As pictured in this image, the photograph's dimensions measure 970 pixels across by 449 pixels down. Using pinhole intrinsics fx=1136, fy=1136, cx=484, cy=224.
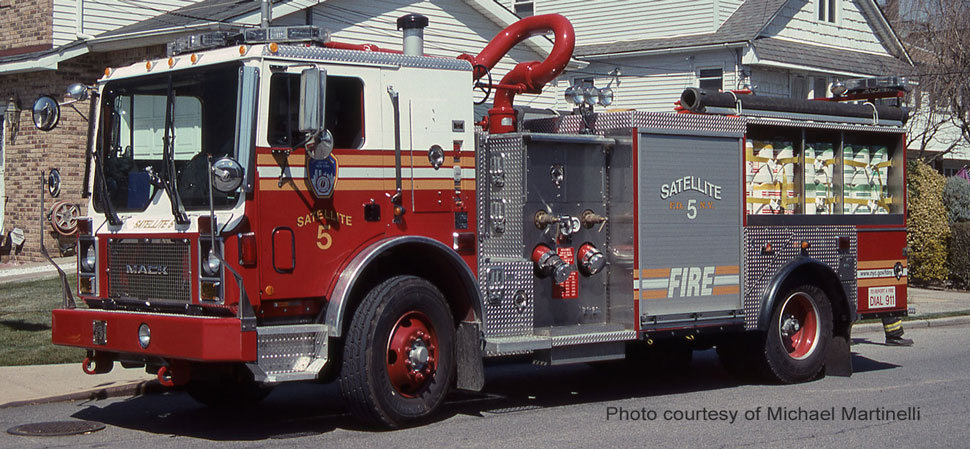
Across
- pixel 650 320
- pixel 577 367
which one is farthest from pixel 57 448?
pixel 577 367

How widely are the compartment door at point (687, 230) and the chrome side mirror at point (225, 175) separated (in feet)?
12.0

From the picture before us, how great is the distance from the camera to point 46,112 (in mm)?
8086

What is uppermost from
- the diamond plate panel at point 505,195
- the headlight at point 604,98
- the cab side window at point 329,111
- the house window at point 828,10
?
the house window at point 828,10

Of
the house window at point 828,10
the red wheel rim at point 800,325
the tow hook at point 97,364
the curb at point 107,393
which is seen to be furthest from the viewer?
the house window at point 828,10

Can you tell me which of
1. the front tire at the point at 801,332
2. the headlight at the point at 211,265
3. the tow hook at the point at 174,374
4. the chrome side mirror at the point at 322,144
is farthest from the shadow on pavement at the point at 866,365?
the headlight at the point at 211,265

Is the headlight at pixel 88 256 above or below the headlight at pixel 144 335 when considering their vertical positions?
above

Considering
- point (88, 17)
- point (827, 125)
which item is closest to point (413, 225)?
point (827, 125)

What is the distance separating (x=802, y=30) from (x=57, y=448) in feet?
86.0

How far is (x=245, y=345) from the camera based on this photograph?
723 cm

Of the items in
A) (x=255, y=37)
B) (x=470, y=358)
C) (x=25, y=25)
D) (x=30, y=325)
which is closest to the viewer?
(x=255, y=37)

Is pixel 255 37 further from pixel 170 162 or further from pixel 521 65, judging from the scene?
pixel 521 65

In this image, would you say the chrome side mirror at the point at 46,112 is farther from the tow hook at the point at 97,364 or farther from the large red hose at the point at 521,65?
the large red hose at the point at 521,65

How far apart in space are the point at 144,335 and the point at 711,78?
23.5 meters

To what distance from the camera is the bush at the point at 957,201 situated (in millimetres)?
22844
